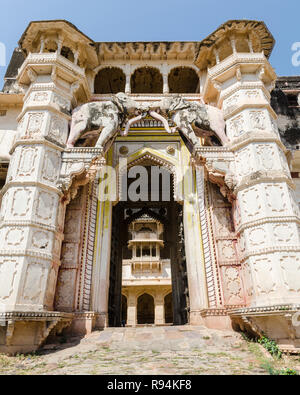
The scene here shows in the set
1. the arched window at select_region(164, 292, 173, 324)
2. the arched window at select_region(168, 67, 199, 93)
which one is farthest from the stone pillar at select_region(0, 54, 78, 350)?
the arched window at select_region(164, 292, 173, 324)

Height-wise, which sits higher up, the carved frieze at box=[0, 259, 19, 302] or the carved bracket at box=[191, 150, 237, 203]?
the carved bracket at box=[191, 150, 237, 203]

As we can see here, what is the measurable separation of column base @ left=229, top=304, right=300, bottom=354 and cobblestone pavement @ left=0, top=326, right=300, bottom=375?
1.23 feet

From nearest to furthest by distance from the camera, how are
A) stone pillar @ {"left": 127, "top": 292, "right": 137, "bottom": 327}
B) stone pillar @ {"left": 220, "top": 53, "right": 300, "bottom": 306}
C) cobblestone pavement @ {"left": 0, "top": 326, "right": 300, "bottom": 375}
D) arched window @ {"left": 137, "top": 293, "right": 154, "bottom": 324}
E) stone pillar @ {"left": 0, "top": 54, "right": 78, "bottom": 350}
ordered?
→ cobblestone pavement @ {"left": 0, "top": 326, "right": 300, "bottom": 375}, stone pillar @ {"left": 0, "top": 54, "right": 78, "bottom": 350}, stone pillar @ {"left": 220, "top": 53, "right": 300, "bottom": 306}, stone pillar @ {"left": 127, "top": 292, "right": 137, "bottom": 327}, arched window @ {"left": 137, "top": 293, "right": 154, "bottom": 324}

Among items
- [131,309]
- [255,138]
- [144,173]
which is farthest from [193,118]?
[131,309]

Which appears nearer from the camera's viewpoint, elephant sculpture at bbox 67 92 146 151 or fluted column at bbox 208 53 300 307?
fluted column at bbox 208 53 300 307

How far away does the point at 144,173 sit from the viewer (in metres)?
11.6

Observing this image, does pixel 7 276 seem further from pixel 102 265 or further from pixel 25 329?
pixel 102 265

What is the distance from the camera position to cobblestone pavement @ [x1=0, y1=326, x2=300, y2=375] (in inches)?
167

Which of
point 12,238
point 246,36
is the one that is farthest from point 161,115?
point 12,238

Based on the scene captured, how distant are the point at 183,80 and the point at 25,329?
1054 cm

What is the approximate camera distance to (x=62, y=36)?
8.98 meters

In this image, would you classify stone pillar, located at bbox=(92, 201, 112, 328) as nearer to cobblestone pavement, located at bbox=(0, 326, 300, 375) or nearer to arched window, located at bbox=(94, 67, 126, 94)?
cobblestone pavement, located at bbox=(0, 326, 300, 375)

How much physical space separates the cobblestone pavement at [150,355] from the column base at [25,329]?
0.24m
